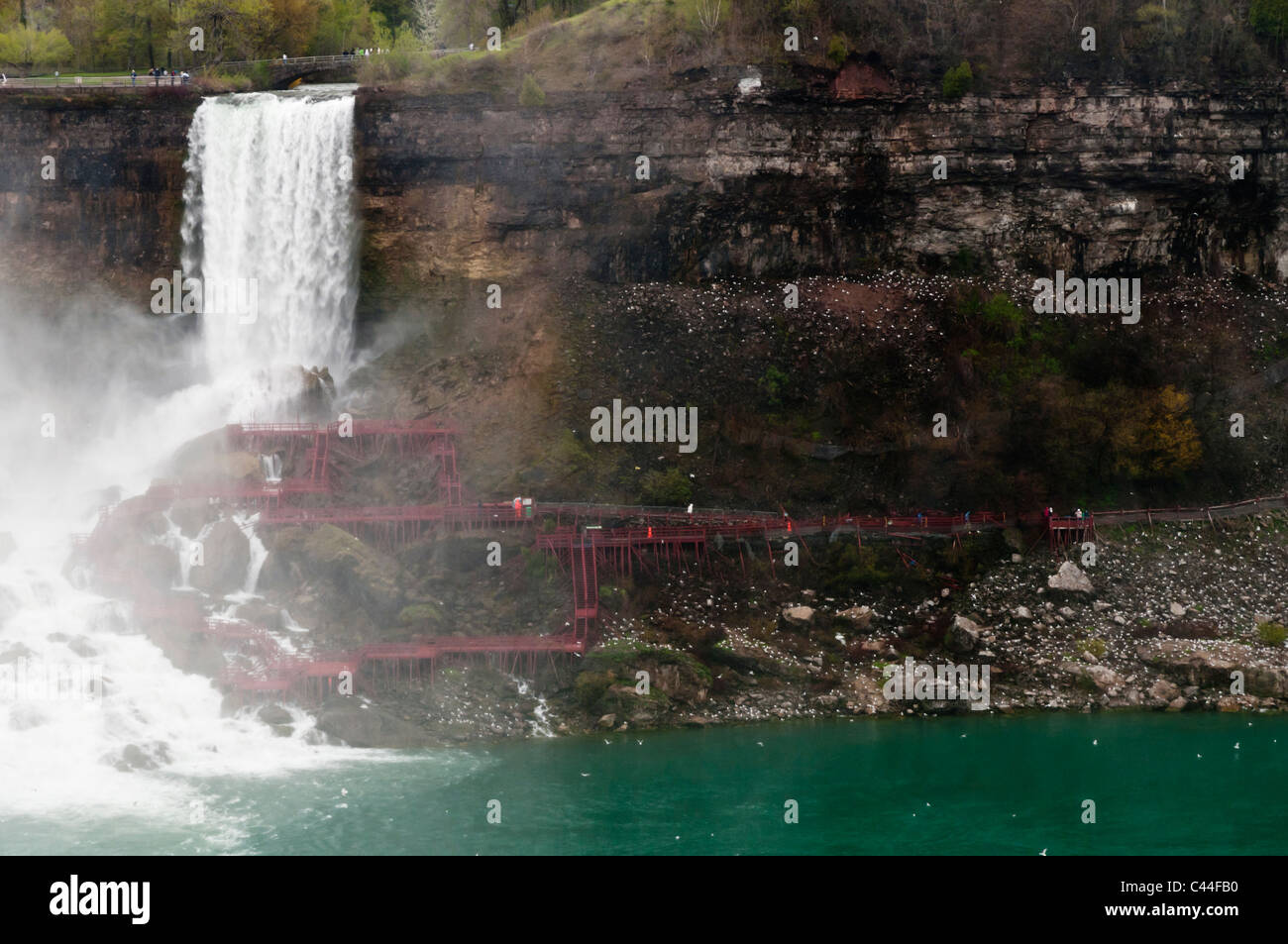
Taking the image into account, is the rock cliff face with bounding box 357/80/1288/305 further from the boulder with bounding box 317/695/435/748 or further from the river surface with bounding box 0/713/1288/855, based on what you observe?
the boulder with bounding box 317/695/435/748

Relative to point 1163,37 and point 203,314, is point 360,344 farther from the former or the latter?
point 1163,37

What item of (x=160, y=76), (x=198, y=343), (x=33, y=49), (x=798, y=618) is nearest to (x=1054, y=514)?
(x=798, y=618)

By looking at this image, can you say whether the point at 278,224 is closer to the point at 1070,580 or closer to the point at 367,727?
the point at 367,727

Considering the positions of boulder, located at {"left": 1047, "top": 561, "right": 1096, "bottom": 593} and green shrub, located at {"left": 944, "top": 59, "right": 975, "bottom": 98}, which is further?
green shrub, located at {"left": 944, "top": 59, "right": 975, "bottom": 98}

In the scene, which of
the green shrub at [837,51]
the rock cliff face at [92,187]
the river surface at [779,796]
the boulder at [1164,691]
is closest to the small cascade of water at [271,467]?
the rock cliff face at [92,187]

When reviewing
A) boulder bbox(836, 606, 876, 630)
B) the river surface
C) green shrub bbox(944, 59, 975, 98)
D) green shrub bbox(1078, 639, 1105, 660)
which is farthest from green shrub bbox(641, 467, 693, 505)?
green shrub bbox(944, 59, 975, 98)
